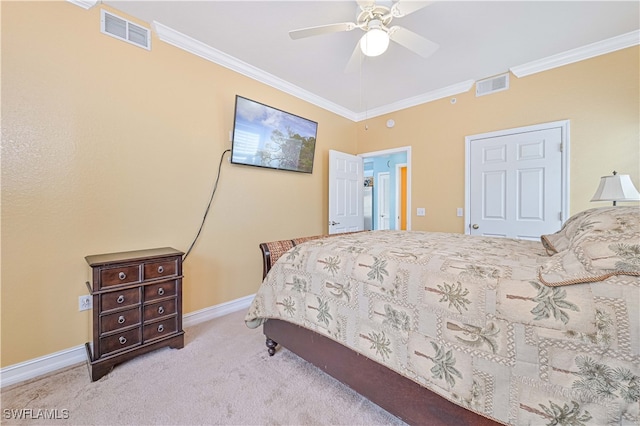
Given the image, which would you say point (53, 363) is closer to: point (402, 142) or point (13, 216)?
point (13, 216)

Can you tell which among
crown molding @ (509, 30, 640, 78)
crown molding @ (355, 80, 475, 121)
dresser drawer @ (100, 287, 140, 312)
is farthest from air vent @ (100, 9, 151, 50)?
crown molding @ (509, 30, 640, 78)

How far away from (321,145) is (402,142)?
4.05ft

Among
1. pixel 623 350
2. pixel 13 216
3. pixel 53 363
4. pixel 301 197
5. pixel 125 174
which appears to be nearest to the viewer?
pixel 623 350

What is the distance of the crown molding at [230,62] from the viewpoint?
2.34 m

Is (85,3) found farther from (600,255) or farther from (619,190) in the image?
(619,190)

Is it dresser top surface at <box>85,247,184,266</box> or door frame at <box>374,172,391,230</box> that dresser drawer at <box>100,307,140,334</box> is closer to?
dresser top surface at <box>85,247,184,266</box>

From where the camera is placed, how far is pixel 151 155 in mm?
2277

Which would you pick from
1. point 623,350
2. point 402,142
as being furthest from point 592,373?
point 402,142

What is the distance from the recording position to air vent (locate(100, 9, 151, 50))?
2.03 m

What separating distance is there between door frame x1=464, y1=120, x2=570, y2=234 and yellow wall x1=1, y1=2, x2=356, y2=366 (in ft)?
9.04

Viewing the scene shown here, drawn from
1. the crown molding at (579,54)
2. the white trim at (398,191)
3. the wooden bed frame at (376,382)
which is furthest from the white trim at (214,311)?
the white trim at (398,191)

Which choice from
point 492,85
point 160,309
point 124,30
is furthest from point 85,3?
point 492,85

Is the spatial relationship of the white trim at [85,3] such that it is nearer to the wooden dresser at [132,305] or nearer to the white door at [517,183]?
the wooden dresser at [132,305]

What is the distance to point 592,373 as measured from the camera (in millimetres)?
791
